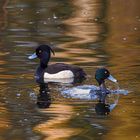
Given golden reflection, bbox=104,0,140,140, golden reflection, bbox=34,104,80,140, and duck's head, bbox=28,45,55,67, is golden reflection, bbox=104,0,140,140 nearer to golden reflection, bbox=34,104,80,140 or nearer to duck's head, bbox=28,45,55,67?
golden reflection, bbox=34,104,80,140

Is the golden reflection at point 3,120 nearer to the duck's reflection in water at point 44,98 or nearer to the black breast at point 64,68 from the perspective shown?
the duck's reflection in water at point 44,98

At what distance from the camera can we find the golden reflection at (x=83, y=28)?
1559 centimetres

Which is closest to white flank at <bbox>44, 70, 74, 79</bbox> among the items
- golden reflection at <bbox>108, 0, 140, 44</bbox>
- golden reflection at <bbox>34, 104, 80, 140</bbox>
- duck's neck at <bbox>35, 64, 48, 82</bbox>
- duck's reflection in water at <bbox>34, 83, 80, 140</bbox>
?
duck's neck at <bbox>35, 64, 48, 82</bbox>

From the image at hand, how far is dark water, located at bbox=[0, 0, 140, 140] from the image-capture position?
10.2 metres

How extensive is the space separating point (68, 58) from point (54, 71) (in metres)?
0.87

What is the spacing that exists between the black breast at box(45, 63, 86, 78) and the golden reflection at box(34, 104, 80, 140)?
7.02ft

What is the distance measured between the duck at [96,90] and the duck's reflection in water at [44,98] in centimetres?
26

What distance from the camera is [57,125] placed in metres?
10.4

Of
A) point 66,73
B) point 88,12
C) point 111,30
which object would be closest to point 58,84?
point 66,73

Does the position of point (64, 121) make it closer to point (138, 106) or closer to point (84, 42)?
point (138, 106)

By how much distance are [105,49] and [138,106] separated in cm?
471

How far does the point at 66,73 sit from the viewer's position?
560 inches

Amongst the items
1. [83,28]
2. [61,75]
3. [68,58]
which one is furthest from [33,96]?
[83,28]

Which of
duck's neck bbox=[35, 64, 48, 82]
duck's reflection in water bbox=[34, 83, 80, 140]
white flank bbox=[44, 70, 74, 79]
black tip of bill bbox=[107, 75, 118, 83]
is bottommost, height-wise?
white flank bbox=[44, 70, 74, 79]
